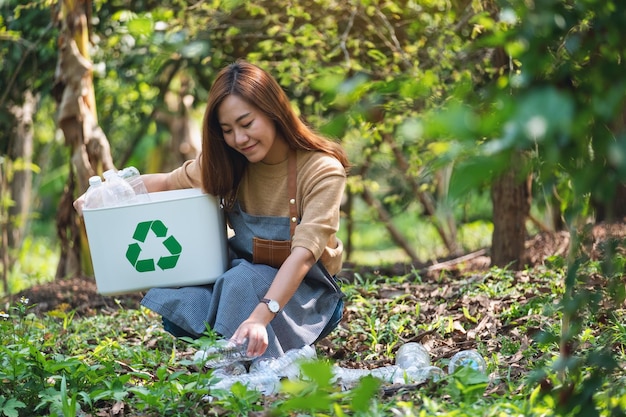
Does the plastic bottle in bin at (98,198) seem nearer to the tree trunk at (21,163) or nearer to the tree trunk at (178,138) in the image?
the tree trunk at (21,163)

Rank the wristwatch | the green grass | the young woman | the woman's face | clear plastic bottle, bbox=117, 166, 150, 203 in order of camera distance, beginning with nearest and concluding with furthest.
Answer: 1. the green grass
2. the wristwatch
3. the young woman
4. the woman's face
5. clear plastic bottle, bbox=117, 166, 150, 203

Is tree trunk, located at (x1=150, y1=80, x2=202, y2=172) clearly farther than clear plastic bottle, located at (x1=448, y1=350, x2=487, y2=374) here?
Yes

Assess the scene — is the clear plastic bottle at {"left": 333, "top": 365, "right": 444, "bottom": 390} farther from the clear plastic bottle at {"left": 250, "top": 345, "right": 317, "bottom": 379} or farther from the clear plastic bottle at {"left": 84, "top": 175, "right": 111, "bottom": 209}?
the clear plastic bottle at {"left": 84, "top": 175, "right": 111, "bottom": 209}

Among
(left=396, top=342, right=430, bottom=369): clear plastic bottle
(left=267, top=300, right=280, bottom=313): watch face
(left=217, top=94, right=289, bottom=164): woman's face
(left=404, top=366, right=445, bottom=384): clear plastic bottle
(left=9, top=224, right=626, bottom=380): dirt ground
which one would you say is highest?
(left=217, top=94, right=289, bottom=164): woman's face

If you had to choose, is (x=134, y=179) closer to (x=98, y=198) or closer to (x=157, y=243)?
(x=98, y=198)

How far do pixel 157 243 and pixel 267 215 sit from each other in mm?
408

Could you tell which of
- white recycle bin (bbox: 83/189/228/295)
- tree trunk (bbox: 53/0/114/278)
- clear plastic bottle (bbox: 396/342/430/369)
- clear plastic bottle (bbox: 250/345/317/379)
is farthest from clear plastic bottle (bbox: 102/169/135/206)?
tree trunk (bbox: 53/0/114/278)

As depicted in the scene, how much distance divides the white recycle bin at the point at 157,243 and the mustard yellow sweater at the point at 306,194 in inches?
7.2

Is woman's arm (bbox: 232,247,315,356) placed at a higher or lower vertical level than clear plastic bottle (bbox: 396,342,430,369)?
higher

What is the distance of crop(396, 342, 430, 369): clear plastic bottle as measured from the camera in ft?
8.86

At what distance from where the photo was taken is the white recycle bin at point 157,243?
2846 millimetres

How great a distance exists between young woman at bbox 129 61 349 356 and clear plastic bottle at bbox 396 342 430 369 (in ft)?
1.01

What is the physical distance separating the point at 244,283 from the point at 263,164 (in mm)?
486

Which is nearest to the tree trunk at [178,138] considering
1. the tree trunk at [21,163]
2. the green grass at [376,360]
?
the tree trunk at [21,163]
